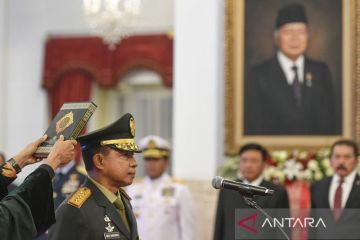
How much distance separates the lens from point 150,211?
6.44 meters

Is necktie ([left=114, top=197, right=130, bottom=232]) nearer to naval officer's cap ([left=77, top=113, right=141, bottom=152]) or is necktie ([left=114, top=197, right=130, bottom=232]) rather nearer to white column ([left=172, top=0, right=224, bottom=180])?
naval officer's cap ([left=77, top=113, right=141, bottom=152])

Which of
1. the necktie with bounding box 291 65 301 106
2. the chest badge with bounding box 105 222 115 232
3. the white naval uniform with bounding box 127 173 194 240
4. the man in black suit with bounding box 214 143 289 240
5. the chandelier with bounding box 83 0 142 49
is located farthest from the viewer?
the chandelier with bounding box 83 0 142 49

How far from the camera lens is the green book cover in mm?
3100

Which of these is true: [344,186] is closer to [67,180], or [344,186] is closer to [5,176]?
[67,180]

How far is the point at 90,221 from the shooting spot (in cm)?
Result: 318

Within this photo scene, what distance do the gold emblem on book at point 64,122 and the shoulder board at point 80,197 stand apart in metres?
0.31

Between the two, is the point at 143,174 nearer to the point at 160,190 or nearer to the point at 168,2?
the point at 168,2

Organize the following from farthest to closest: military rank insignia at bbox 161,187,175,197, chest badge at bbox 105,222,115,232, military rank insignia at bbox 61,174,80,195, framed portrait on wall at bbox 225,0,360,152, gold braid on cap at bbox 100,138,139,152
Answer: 1. framed portrait on wall at bbox 225,0,360,152
2. military rank insignia at bbox 161,187,175,197
3. military rank insignia at bbox 61,174,80,195
4. gold braid on cap at bbox 100,138,139,152
5. chest badge at bbox 105,222,115,232

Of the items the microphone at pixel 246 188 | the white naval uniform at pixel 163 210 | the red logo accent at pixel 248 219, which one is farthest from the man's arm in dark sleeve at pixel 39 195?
the white naval uniform at pixel 163 210

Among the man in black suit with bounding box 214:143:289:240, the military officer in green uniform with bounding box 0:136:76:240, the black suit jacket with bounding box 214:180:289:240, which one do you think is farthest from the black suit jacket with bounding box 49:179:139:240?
the black suit jacket with bounding box 214:180:289:240

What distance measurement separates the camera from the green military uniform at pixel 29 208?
281 cm

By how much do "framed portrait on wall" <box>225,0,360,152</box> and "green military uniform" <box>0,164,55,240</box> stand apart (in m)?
4.62

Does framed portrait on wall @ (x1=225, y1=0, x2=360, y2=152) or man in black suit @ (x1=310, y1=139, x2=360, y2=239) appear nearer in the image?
man in black suit @ (x1=310, y1=139, x2=360, y2=239)

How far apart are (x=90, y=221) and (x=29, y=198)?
37 centimetres
